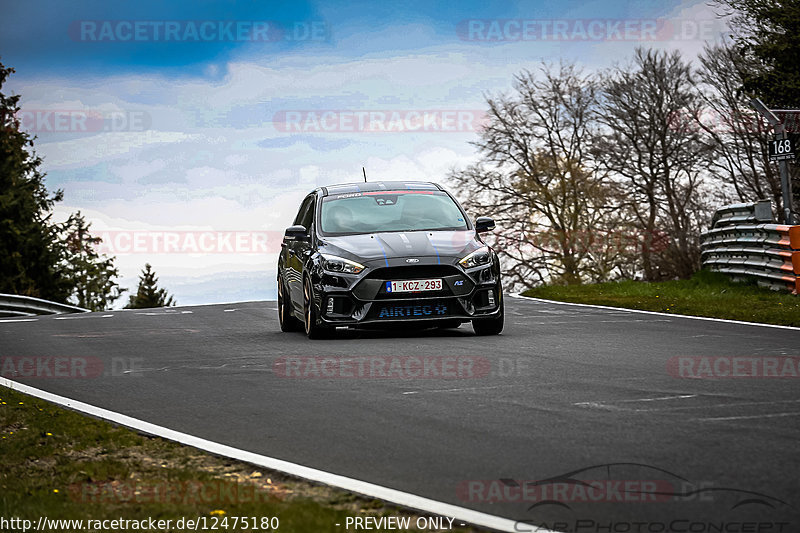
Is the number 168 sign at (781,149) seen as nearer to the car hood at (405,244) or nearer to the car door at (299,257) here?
the car hood at (405,244)

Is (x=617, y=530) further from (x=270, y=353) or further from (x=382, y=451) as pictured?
(x=270, y=353)

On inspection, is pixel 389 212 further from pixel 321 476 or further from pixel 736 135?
pixel 736 135

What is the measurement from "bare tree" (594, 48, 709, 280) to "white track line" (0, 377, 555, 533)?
38.3 m

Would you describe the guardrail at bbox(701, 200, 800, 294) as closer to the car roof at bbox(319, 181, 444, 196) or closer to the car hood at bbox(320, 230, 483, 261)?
the car roof at bbox(319, 181, 444, 196)

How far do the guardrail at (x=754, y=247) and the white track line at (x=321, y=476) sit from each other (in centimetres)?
1315

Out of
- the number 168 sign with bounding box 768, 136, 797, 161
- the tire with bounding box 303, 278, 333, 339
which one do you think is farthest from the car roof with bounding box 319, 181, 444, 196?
the number 168 sign with bounding box 768, 136, 797, 161

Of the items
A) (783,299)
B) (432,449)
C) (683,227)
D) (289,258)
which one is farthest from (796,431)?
(683,227)

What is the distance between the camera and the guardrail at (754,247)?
1784cm

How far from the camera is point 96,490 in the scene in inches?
211

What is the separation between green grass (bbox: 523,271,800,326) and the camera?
48.3 feet

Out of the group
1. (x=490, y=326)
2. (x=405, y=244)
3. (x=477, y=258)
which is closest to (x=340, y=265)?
(x=405, y=244)

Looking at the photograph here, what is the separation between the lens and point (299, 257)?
45.6ft

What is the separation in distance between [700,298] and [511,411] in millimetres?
12259

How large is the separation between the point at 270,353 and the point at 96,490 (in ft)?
19.6
